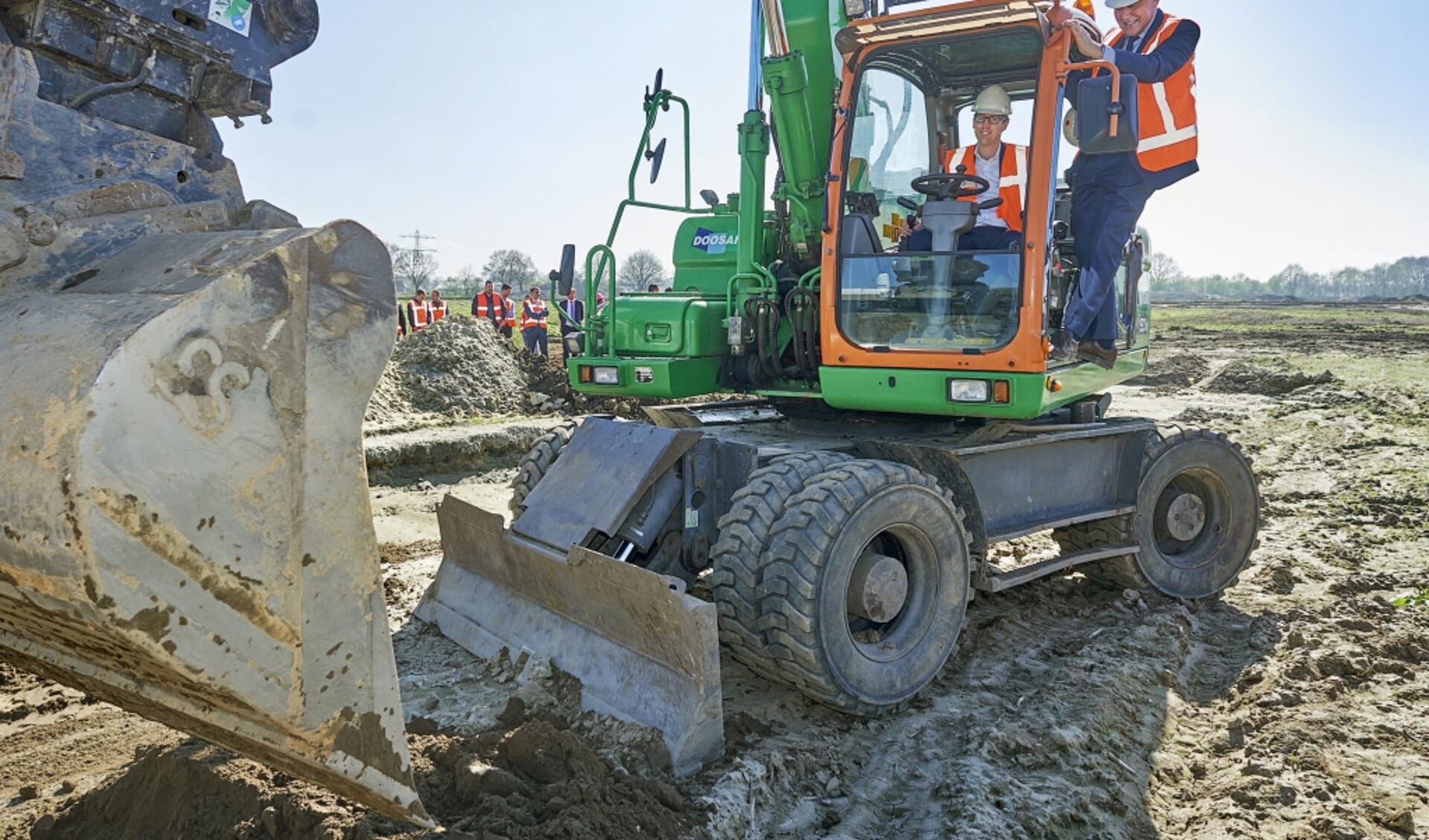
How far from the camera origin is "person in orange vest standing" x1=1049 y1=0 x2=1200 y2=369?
463cm

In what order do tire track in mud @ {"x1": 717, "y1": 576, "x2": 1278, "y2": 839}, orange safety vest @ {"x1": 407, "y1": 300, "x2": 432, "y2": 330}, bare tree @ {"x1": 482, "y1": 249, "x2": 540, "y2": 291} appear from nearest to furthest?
tire track in mud @ {"x1": 717, "y1": 576, "x2": 1278, "y2": 839} < orange safety vest @ {"x1": 407, "y1": 300, "x2": 432, "y2": 330} < bare tree @ {"x1": 482, "y1": 249, "x2": 540, "y2": 291}

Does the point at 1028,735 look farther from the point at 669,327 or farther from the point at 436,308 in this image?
the point at 436,308

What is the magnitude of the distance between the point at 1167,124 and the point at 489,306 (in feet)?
54.0

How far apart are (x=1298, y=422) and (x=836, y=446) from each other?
1026cm

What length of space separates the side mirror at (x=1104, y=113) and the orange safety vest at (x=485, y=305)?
16.7 metres

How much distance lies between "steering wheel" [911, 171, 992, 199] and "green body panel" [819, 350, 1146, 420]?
0.84m

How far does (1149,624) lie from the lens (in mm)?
5152

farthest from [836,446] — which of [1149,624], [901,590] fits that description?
[1149,624]

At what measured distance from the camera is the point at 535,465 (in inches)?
199

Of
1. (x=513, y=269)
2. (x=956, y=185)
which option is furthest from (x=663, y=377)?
(x=513, y=269)

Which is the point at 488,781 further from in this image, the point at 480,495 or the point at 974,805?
the point at 480,495

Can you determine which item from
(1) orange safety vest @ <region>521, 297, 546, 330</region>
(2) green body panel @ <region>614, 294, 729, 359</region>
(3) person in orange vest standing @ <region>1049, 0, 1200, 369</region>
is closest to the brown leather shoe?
(3) person in orange vest standing @ <region>1049, 0, 1200, 369</region>

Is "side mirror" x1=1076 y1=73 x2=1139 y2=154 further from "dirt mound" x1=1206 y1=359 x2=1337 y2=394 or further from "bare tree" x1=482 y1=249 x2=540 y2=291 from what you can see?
"bare tree" x1=482 y1=249 x2=540 y2=291

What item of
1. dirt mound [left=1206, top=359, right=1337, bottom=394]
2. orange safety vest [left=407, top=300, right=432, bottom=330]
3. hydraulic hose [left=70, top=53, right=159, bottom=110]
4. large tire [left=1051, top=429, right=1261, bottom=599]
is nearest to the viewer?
hydraulic hose [left=70, top=53, right=159, bottom=110]
